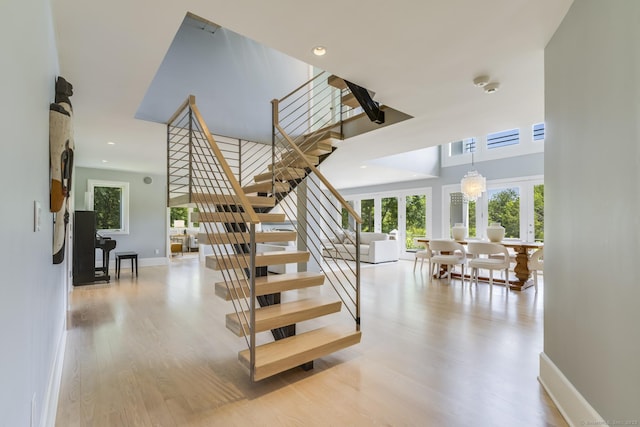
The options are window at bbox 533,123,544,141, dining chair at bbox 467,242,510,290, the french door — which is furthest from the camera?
the french door

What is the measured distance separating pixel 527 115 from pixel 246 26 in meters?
3.36

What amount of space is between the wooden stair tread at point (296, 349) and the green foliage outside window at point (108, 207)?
23.8 ft

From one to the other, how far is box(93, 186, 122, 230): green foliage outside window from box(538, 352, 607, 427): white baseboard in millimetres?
8746

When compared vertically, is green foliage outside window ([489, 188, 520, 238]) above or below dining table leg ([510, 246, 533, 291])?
above

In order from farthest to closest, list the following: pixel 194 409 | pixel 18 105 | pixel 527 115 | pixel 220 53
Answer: pixel 220 53 → pixel 527 115 → pixel 194 409 → pixel 18 105

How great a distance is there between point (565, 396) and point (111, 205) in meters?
8.99

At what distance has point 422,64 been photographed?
2.59m

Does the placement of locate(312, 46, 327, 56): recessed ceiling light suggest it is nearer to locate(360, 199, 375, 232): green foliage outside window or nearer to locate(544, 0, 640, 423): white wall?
locate(544, 0, 640, 423): white wall

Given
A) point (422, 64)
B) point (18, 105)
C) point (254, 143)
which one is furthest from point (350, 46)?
point (254, 143)

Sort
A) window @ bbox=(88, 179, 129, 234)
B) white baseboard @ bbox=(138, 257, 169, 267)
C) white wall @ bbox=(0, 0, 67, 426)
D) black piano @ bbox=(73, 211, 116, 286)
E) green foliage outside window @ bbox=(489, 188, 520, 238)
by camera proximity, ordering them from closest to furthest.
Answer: white wall @ bbox=(0, 0, 67, 426)
black piano @ bbox=(73, 211, 116, 286)
window @ bbox=(88, 179, 129, 234)
green foliage outside window @ bbox=(489, 188, 520, 238)
white baseboard @ bbox=(138, 257, 169, 267)

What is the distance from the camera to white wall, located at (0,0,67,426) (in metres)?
0.90

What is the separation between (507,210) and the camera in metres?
8.00

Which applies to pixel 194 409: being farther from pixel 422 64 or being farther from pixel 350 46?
pixel 422 64

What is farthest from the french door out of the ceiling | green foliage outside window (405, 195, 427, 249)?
the ceiling
